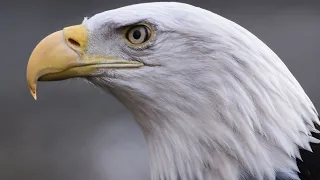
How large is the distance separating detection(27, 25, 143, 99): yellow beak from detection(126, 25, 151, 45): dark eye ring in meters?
0.08

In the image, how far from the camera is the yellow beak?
8.38ft

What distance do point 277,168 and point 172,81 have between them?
0.44 m

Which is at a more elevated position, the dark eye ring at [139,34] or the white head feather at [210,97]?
the dark eye ring at [139,34]

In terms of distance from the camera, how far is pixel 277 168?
243 cm

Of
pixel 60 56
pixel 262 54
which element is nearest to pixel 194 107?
pixel 262 54

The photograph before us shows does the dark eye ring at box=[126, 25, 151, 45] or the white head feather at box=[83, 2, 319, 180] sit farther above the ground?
the dark eye ring at box=[126, 25, 151, 45]

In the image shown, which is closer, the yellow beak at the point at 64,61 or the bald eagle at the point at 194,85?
the bald eagle at the point at 194,85

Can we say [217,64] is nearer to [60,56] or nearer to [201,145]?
[201,145]

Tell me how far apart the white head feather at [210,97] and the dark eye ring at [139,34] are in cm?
3

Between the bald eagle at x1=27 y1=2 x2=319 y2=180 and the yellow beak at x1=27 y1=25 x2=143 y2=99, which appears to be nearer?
the bald eagle at x1=27 y1=2 x2=319 y2=180

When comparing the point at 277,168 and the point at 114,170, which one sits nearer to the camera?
the point at 277,168

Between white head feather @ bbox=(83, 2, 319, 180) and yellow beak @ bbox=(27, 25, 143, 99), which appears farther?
yellow beak @ bbox=(27, 25, 143, 99)

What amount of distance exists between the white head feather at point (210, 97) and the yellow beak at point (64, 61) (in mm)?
46

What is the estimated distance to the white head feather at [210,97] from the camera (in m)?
2.43
